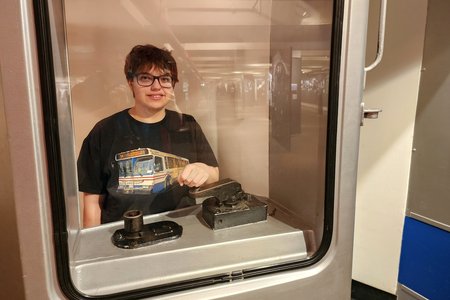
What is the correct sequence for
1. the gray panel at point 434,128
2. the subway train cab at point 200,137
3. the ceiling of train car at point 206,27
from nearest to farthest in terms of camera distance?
the subway train cab at point 200,137, the ceiling of train car at point 206,27, the gray panel at point 434,128

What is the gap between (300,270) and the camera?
0.80 meters

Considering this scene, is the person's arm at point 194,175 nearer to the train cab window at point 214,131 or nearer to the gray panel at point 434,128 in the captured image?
the train cab window at point 214,131

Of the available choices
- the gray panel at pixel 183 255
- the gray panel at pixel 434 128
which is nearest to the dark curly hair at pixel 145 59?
the gray panel at pixel 183 255

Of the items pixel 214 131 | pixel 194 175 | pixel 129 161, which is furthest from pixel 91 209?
pixel 214 131

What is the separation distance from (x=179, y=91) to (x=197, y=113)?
9 centimetres

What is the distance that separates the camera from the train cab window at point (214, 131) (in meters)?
0.75

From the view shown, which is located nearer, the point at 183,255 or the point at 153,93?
the point at 183,255

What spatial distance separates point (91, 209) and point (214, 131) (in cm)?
42

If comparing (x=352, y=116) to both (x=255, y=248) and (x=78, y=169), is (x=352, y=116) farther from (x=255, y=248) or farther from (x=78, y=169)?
(x=78, y=169)

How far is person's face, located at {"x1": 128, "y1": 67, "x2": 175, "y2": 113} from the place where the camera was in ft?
2.98

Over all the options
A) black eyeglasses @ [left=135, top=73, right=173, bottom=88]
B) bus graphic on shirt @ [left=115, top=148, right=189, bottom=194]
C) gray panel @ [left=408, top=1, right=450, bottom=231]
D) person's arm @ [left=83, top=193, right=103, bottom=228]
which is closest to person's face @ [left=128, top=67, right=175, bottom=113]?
black eyeglasses @ [left=135, top=73, right=173, bottom=88]

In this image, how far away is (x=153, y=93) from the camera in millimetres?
918

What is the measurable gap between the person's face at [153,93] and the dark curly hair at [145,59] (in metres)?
0.01

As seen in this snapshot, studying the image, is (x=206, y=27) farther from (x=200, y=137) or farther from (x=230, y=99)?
(x=200, y=137)
